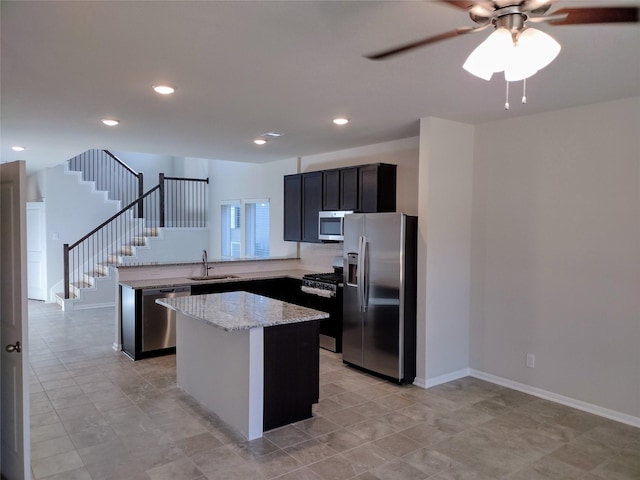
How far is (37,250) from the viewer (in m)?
8.84

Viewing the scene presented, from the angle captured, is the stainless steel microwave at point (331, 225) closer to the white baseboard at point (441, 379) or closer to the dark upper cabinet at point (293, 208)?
the dark upper cabinet at point (293, 208)

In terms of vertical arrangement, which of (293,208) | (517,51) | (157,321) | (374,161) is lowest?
(157,321)

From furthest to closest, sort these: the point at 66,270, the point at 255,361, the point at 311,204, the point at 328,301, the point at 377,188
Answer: the point at 66,270 < the point at 311,204 < the point at 328,301 < the point at 377,188 < the point at 255,361

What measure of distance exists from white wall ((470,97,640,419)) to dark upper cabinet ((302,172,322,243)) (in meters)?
2.21

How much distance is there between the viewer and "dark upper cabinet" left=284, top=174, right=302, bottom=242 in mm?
6603

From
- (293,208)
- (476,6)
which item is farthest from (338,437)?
(293,208)

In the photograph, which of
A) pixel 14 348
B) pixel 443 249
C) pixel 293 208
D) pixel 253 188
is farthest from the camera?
pixel 253 188

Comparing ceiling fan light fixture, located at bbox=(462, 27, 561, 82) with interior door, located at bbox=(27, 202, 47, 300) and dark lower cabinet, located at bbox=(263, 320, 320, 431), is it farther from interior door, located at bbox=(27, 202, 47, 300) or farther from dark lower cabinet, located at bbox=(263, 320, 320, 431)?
interior door, located at bbox=(27, 202, 47, 300)

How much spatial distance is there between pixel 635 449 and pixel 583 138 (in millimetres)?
2491

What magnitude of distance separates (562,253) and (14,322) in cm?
423

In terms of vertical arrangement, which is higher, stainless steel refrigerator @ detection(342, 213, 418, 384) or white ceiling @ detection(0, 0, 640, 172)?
white ceiling @ detection(0, 0, 640, 172)

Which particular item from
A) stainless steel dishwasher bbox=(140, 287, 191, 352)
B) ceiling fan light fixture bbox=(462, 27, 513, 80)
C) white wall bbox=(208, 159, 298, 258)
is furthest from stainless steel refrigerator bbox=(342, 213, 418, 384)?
white wall bbox=(208, 159, 298, 258)

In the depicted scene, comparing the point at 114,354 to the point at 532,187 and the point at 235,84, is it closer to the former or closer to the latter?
the point at 235,84

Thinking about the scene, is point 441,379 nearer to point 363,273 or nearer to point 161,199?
point 363,273
